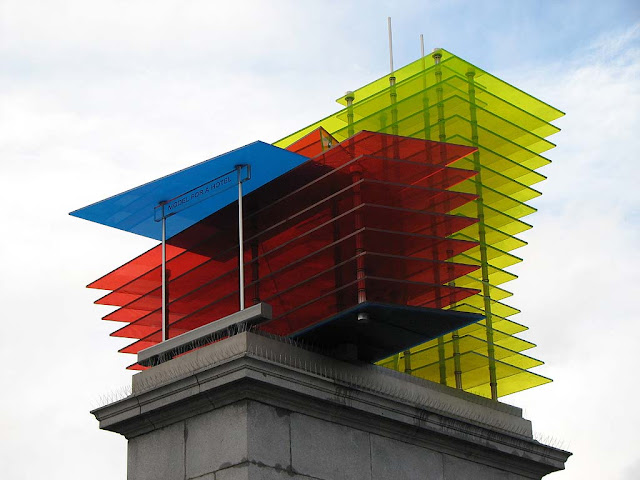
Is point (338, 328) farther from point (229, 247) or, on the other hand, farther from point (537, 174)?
point (537, 174)

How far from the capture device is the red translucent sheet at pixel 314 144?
25031 mm

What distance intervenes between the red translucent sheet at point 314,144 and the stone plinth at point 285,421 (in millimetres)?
4428

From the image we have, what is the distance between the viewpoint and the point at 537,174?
28.9 metres

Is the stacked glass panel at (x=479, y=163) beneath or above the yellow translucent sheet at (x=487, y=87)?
beneath

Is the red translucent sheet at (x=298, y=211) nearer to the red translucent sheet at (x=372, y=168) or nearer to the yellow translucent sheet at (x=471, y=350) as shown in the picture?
the red translucent sheet at (x=372, y=168)

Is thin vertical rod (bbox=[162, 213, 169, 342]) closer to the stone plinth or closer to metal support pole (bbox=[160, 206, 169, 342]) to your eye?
metal support pole (bbox=[160, 206, 169, 342])

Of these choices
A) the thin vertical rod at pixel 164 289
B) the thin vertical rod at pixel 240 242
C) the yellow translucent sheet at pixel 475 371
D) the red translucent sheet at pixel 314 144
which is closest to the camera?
the thin vertical rod at pixel 240 242

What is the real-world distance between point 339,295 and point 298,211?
90.7 inches

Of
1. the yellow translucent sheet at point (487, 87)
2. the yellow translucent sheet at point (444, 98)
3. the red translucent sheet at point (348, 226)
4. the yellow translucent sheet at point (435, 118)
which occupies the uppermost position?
the yellow translucent sheet at point (487, 87)

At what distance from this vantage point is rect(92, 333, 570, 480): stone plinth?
21.6 metres

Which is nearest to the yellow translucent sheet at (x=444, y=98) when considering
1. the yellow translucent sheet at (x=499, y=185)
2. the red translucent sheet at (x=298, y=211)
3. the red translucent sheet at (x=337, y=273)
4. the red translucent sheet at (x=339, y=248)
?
the yellow translucent sheet at (x=499, y=185)

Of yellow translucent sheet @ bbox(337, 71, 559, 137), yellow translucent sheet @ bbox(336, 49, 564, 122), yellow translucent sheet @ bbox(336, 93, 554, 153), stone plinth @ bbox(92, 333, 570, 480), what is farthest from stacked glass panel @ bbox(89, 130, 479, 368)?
yellow translucent sheet @ bbox(336, 49, 564, 122)

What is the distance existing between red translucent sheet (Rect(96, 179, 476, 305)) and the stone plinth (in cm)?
303

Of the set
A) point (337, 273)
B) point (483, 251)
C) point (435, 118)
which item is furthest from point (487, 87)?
point (337, 273)
